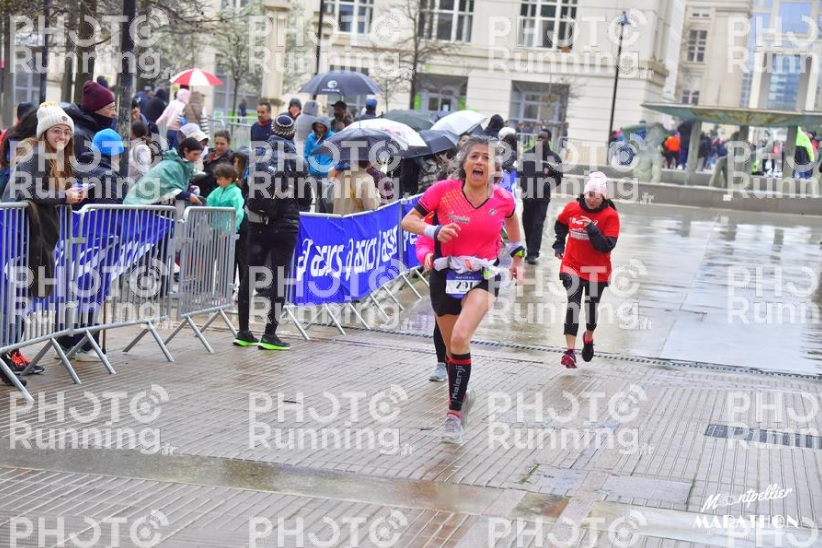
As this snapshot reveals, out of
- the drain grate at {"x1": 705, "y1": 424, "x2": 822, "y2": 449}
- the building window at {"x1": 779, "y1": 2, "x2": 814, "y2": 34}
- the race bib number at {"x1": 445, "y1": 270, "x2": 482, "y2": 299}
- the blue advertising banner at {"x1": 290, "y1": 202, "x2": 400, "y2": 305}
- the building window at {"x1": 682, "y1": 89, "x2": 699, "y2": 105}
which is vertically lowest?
the drain grate at {"x1": 705, "y1": 424, "x2": 822, "y2": 449}

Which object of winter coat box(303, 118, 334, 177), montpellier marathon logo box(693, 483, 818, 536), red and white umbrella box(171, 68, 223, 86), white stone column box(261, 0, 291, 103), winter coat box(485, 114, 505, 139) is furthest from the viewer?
white stone column box(261, 0, 291, 103)

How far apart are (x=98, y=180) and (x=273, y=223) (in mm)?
1639

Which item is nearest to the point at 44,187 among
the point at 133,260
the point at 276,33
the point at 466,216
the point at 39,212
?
the point at 39,212

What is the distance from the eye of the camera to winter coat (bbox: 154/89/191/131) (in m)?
19.9

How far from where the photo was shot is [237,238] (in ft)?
38.3

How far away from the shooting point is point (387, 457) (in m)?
7.43

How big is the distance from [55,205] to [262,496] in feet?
10.9

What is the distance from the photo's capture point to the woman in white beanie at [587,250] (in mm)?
11242

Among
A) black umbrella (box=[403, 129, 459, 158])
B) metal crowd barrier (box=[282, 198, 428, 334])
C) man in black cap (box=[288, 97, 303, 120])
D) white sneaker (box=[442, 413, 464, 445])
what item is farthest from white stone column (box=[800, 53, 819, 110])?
white sneaker (box=[442, 413, 464, 445])

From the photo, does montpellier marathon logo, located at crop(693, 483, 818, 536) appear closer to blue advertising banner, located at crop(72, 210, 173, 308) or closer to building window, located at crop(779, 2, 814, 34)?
blue advertising banner, located at crop(72, 210, 173, 308)

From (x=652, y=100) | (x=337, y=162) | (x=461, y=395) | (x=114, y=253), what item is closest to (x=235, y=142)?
(x=337, y=162)

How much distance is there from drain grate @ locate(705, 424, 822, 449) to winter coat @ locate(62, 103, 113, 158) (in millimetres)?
5369

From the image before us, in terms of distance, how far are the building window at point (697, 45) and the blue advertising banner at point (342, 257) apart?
94364 mm

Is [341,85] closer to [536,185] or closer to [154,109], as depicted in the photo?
[154,109]
